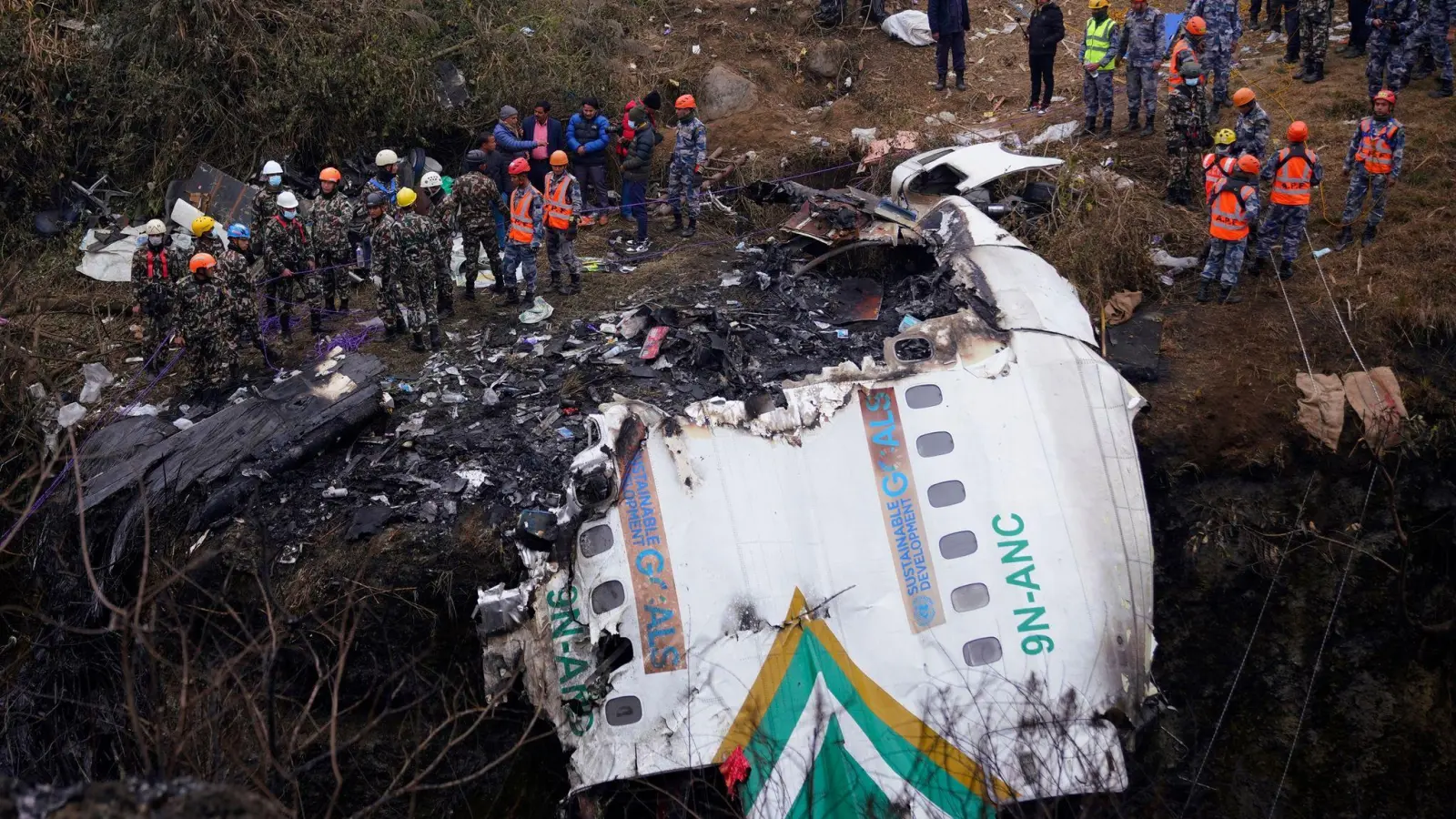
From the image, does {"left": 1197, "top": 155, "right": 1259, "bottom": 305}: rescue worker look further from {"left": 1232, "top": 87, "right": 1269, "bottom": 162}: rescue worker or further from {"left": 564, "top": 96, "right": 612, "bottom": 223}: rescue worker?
{"left": 564, "top": 96, "right": 612, "bottom": 223}: rescue worker

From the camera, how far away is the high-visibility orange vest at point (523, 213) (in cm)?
962

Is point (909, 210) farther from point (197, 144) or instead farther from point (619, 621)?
point (197, 144)

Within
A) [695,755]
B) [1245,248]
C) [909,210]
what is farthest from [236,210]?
[1245,248]

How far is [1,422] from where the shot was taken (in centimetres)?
911

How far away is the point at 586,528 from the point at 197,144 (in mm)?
8616

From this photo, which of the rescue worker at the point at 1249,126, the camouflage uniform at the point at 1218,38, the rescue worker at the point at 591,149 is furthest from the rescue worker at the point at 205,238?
the camouflage uniform at the point at 1218,38

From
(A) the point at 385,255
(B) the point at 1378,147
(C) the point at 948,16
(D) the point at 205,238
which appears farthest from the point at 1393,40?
(D) the point at 205,238

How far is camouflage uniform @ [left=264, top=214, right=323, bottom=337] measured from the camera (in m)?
9.90

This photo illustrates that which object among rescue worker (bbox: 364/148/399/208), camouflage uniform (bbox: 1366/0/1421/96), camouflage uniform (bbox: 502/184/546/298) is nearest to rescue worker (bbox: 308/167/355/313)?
rescue worker (bbox: 364/148/399/208)

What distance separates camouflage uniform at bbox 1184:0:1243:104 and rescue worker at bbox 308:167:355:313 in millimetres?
8620

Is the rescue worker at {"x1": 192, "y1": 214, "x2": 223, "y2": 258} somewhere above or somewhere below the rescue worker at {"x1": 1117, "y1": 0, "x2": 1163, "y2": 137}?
above

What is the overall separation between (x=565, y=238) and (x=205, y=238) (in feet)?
10.0

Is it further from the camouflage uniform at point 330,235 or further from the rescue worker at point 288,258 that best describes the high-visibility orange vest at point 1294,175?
the rescue worker at point 288,258

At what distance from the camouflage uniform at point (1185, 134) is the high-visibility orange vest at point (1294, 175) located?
5.12ft
